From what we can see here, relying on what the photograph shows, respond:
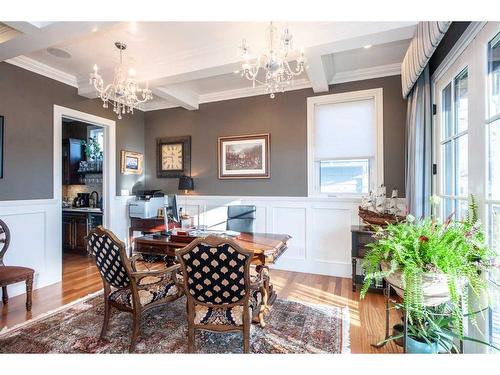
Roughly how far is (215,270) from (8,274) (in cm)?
235

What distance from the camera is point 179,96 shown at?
3953 mm

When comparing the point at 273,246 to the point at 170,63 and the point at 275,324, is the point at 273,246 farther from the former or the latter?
the point at 170,63

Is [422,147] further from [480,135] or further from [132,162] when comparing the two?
[132,162]

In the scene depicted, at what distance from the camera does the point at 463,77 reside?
185 centimetres

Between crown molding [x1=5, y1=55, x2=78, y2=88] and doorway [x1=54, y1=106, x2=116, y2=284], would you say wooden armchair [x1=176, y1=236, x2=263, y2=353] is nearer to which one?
doorway [x1=54, y1=106, x2=116, y2=284]

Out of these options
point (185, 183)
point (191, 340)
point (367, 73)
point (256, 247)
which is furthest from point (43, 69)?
point (367, 73)

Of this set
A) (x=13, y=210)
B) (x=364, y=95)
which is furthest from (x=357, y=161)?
(x=13, y=210)

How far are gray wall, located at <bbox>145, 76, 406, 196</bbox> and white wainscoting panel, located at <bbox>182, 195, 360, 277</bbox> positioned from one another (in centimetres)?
22

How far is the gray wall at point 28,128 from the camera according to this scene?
294cm

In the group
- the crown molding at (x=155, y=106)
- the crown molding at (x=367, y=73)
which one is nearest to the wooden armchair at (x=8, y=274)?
the crown molding at (x=155, y=106)

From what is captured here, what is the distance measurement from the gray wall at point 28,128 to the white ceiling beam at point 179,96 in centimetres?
123

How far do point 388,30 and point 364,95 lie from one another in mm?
1336

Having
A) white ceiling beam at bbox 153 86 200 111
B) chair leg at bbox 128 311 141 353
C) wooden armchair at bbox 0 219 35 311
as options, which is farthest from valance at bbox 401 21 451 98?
wooden armchair at bbox 0 219 35 311

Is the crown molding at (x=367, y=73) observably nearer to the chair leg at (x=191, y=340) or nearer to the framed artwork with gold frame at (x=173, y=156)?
the framed artwork with gold frame at (x=173, y=156)
